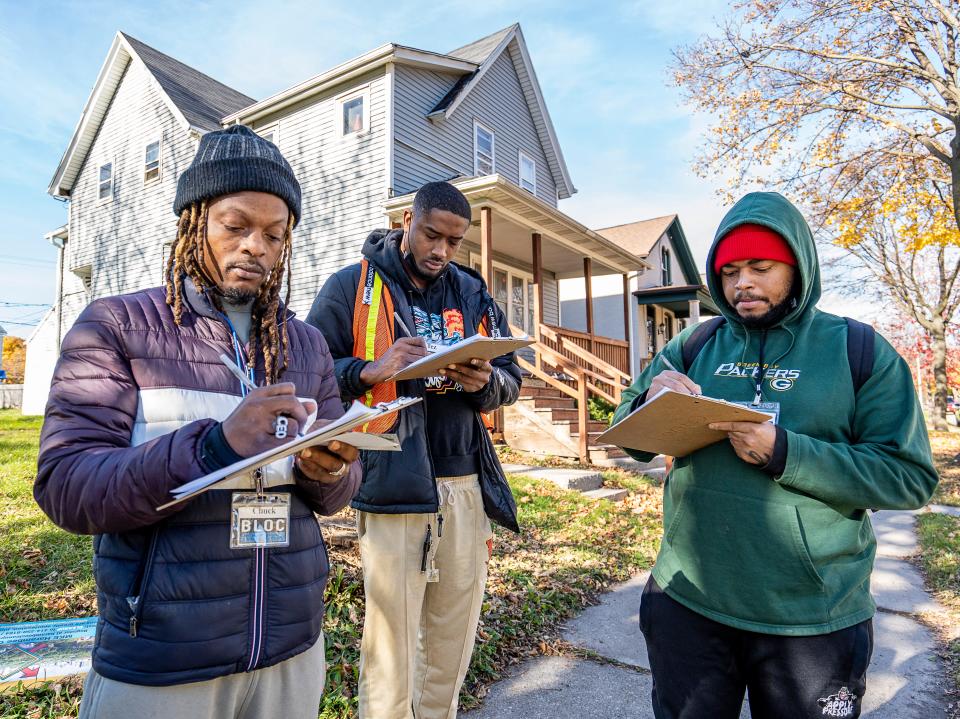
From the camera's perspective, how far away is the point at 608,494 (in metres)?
8.02

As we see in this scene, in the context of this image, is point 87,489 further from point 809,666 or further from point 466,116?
point 466,116

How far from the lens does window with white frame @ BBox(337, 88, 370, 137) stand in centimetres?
1310

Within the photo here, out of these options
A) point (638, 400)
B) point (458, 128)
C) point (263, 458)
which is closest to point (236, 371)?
point (263, 458)

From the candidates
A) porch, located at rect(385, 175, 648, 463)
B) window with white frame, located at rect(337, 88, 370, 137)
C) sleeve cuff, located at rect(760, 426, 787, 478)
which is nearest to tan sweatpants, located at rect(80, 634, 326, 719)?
sleeve cuff, located at rect(760, 426, 787, 478)

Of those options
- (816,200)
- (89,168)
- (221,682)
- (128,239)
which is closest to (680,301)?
(816,200)

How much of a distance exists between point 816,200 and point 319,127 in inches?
413

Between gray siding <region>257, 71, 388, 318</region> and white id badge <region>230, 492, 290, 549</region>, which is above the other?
gray siding <region>257, 71, 388, 318</region>

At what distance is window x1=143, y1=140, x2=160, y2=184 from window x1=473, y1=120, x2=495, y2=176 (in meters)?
8.06

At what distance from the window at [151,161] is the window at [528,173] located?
9.28 meters

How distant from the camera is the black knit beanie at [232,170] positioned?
1549 millimetres

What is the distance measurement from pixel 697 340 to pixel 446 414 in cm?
102

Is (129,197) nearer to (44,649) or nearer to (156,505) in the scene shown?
(44,649)

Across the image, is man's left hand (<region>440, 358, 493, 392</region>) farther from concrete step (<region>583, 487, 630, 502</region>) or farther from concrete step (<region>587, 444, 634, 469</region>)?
concrete step (<region>587, 444, 634, 469</region>)

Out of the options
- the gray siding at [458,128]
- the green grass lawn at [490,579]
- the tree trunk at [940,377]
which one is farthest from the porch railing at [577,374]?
the tree trunk at [940,377]
